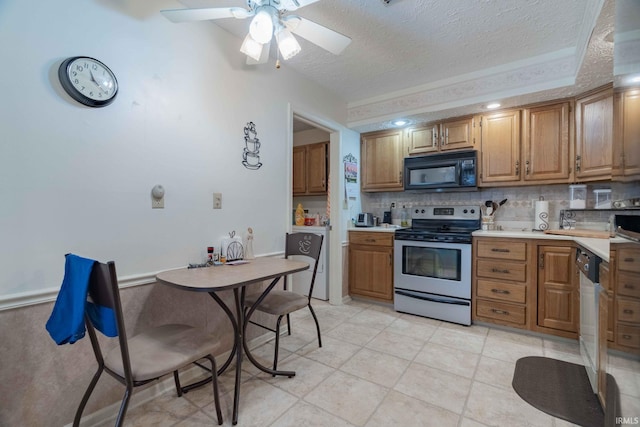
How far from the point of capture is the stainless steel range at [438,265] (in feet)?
9.22

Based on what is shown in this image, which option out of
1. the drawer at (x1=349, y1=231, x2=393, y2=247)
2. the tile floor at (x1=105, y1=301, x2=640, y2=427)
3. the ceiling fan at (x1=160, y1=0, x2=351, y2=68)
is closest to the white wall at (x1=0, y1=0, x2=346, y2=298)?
the ceiling fan at (x1=160, y1=0, x2=351, y2=68)

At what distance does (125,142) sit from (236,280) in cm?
100

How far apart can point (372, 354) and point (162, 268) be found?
1647 millimetres

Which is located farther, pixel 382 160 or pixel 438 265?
pixel 382 160

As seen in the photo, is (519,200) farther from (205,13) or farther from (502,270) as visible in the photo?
Result: (205,13)

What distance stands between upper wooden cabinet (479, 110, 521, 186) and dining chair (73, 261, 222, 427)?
2.99 meters

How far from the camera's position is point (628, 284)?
0.91 m

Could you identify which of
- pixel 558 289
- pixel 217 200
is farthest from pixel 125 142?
pixel 558 289

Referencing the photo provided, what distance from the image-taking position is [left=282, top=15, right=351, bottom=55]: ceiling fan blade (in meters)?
1.61

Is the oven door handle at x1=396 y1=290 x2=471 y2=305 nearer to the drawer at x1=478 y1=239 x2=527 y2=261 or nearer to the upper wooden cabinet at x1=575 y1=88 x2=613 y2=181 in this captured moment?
the drawer at x1=478 y1=239 x2=527 y2=261

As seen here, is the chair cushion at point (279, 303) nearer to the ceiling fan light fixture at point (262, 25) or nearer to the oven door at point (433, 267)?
the oven door at point (433, 267)

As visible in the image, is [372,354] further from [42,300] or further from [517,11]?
[517,11]

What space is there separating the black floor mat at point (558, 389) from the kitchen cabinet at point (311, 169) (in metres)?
2.85

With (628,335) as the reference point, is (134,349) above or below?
below
